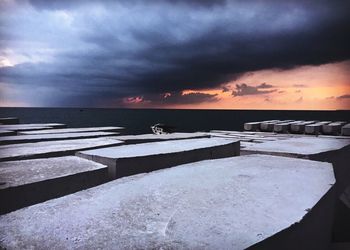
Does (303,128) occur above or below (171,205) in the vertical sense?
above

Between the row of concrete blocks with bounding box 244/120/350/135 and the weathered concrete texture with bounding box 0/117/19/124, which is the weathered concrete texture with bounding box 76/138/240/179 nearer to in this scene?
the row of concrete blocks with bounding box 244/120/350/135

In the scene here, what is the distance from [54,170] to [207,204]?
1.62m

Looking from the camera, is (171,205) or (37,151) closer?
(171,205)

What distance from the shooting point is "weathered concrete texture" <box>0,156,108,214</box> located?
2.47m

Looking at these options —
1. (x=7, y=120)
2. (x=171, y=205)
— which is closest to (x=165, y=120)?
(x=7, y=120)

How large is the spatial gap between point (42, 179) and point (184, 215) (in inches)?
54.0

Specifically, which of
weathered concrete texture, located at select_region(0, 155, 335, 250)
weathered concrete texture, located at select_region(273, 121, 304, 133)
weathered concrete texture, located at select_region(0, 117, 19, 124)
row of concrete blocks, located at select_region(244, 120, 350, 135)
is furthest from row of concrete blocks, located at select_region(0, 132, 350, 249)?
weathered concrete texture, located at select_region(0, 117, 19, 124)

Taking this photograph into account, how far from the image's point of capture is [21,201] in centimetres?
250

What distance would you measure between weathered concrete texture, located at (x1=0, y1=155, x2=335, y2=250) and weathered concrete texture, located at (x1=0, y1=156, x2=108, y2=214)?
41 cm

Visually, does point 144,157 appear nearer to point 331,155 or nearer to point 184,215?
point 184,215

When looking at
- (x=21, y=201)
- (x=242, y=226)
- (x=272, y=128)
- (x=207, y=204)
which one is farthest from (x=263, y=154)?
(x=272, y=128)

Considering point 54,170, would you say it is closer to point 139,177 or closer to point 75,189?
point 75,189

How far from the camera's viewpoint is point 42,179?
2.66 metres

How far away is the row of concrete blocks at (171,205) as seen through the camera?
168 centimetres
